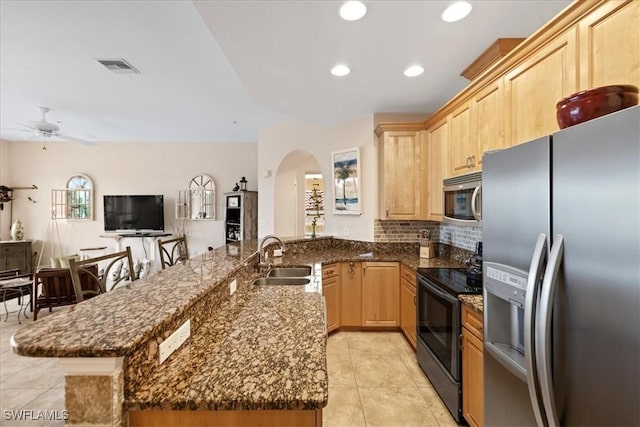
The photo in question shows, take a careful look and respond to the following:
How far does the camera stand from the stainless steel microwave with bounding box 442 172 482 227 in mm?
2043

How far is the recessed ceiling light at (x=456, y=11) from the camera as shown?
171cm

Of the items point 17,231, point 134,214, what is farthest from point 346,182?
point 17,231

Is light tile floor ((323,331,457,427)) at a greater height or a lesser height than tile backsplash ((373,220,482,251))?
lesser

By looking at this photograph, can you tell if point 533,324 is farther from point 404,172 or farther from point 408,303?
point 404,172

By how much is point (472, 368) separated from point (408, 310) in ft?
3.93

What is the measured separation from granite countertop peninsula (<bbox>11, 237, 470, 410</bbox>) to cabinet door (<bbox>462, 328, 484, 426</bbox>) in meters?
1.01

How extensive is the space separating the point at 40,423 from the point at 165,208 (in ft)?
16.0

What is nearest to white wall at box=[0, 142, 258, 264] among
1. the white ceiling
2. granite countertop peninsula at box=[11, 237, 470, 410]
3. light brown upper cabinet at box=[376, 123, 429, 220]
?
the white ceiling

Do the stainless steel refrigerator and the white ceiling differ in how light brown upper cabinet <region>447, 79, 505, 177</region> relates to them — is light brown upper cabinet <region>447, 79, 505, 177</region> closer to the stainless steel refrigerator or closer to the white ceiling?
the white ceiling

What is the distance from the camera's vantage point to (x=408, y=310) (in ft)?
9.78

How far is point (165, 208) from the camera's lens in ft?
20.9

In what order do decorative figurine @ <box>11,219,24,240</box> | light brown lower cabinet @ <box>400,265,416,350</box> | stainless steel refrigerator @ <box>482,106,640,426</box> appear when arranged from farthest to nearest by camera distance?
decorative figurine @ <box>11,219,24,240</box> < light brown lower cabinet @ <box>400,265,416,350</box> < stainless steel refrigerator @ <box>482,106,640,426</box>

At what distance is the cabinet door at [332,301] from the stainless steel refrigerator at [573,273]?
2095 mm

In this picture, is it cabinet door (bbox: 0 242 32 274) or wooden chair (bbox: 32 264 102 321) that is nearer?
wooden chair (bbox: 32 264 102 321)
